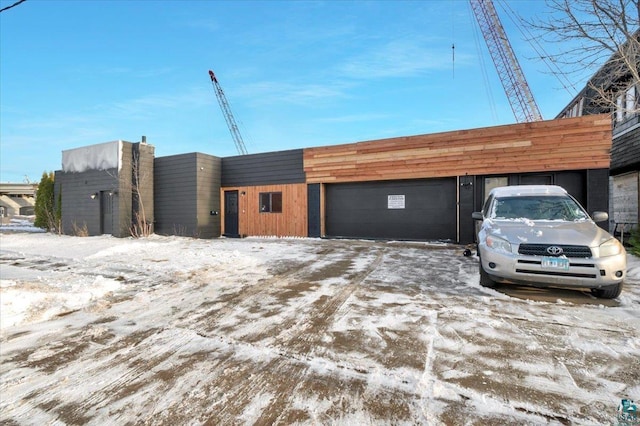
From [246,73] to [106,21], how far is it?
10.7 metres

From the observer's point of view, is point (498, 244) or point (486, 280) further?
point (486, 280)

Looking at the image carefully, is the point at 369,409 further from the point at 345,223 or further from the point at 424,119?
the point at 424,119

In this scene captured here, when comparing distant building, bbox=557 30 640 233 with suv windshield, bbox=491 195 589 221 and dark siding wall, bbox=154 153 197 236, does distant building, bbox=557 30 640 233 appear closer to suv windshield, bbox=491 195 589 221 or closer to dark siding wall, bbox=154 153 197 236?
suv windshield, bbox=491 195 589 221

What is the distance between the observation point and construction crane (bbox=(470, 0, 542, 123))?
32.5 meters

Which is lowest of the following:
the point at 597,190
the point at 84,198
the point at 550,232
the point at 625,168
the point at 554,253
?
the point at 554,253

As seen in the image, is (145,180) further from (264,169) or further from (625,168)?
(625,168)

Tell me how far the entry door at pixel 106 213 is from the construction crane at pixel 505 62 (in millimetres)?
41817

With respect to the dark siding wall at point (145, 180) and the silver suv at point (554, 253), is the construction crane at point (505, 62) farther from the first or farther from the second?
the silver suv at point (554, 253)

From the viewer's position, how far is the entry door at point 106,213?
1321 cm

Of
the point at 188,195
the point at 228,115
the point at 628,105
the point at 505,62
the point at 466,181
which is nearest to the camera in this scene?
the point at 628,105

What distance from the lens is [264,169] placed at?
42.2 feet

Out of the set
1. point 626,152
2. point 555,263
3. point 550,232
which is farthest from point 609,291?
point 626,152

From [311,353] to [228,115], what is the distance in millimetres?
47030

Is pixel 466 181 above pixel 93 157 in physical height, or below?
below
